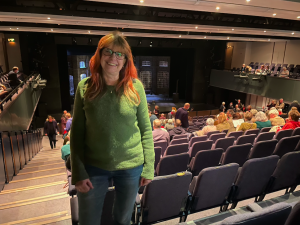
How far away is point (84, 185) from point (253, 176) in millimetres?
1672

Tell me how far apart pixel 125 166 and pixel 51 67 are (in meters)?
14.0

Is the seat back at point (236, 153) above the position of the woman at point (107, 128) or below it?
below

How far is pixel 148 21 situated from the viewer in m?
6.93

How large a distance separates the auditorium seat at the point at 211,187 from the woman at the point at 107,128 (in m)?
0.83

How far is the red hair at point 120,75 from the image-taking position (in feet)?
3.80

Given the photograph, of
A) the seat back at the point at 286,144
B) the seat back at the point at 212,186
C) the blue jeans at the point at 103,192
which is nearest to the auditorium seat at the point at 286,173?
the seat back at the point at 212,186

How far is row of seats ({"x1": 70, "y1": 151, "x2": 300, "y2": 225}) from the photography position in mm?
1700

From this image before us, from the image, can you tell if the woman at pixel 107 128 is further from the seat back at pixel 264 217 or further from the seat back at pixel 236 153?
the seat back at pixel 236 153

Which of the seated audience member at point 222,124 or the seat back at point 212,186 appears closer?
the seat back at point 212,186

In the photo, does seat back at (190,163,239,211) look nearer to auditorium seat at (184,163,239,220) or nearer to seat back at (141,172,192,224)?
auditorium seat at (184,163,239,220)

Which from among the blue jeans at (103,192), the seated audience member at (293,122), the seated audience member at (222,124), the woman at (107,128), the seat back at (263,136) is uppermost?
the woman at (107,128)

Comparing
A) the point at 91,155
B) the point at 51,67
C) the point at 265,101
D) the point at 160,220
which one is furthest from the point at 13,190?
the point at 265,101

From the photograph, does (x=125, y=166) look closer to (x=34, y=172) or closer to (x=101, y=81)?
(x=101, y=81)

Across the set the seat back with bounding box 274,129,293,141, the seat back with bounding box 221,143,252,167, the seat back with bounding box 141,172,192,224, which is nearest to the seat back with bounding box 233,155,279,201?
the seat back with bounding box 141,172,192,224
